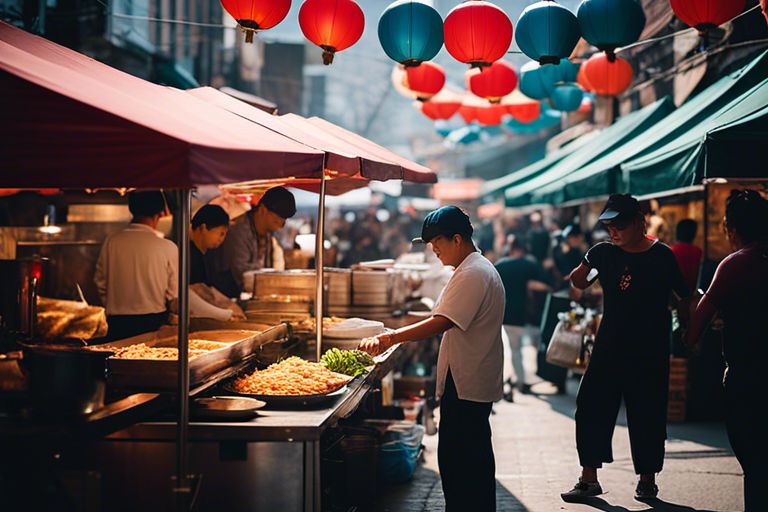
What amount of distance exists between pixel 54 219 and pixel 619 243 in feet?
27.4

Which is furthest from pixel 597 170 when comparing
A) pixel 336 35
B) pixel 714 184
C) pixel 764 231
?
pixel 764 231

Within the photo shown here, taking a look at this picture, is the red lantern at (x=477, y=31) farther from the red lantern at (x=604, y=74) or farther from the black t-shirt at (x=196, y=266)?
the red lantern at (x=604, y=74)

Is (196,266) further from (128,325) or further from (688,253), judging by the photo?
(688,253)

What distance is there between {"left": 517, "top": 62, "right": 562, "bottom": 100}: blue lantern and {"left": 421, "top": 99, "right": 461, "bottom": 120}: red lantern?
2366 millimetres

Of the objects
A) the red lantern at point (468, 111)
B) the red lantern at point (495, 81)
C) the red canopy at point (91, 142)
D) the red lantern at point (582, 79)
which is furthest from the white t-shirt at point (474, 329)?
the red lantern at point (468, 111)

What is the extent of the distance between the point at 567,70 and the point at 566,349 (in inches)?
201

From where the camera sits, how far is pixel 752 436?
5.88m

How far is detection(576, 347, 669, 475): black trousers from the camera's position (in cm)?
693

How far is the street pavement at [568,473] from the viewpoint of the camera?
276 inches

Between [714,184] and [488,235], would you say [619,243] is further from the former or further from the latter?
[488,235]

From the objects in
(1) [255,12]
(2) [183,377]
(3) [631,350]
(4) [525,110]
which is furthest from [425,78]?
(2) [183,377]

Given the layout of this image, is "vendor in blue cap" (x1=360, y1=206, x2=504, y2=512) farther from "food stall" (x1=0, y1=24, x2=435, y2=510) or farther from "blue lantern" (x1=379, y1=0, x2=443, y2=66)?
"blue lantern" (x1=379, y1=0, x2=443, y2=66)

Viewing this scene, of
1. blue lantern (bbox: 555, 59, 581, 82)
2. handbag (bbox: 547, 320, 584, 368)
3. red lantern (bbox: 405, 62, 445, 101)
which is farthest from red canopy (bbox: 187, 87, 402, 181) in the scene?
blue lantern (bbox: 555, 59, 581, 82)

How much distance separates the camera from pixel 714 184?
1077cm
